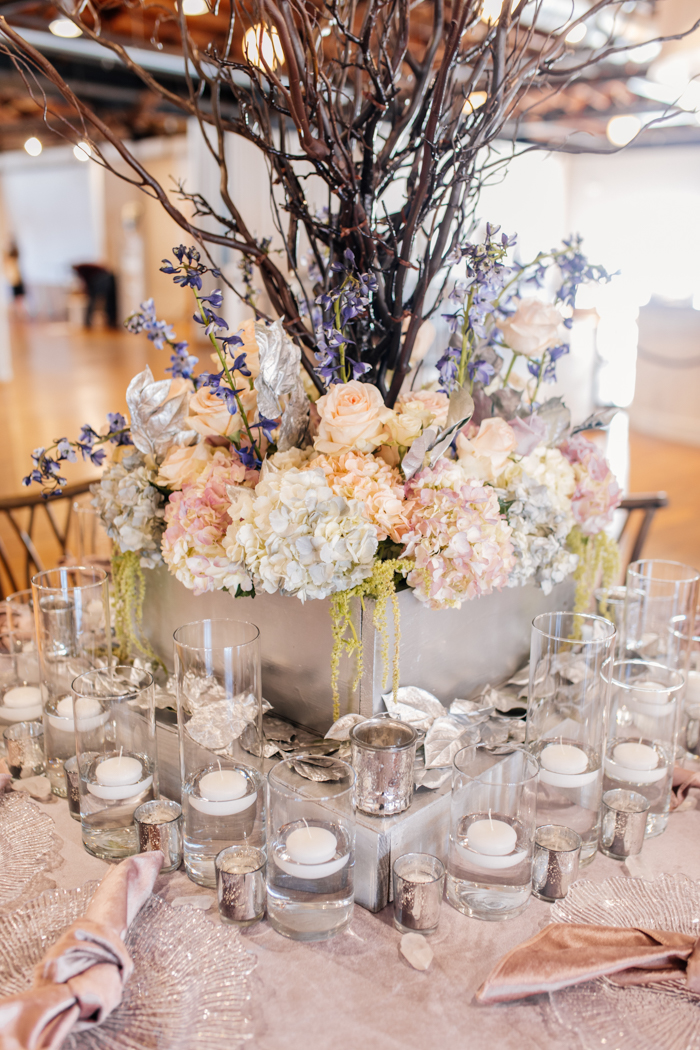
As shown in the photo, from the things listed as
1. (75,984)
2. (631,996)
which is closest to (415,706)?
(631,996)

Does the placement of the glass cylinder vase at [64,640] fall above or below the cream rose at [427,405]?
below

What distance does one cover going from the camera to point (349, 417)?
3.33 ft

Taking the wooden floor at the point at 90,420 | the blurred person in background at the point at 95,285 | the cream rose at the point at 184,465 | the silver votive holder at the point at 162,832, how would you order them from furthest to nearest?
the blurred person in background at the point at 95,285, the wooden floor at the point at 90,420, the cream rose at the point at 184,465, the silver votive holder at the point at 162,832

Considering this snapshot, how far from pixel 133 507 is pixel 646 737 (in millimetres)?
747

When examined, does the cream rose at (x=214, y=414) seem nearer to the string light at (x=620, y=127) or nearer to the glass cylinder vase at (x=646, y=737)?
the glass cylinder vase at (x=646, y=737)

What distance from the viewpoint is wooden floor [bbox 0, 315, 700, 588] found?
4520 mm

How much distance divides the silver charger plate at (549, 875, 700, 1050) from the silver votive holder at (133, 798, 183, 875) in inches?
16.1

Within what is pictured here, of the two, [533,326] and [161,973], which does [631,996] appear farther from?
[533,326]

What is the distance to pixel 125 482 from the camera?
1162 millimetres

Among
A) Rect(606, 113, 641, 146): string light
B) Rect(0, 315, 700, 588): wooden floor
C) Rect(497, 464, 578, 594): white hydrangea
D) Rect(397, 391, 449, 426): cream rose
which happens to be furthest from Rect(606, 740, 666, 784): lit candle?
Rect(606, 113, 641, 146): string light

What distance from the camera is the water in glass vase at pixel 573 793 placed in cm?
93

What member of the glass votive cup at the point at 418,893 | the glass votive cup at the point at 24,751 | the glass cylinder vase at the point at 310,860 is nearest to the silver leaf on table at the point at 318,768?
the glass cylinder vase at the point at 310,860

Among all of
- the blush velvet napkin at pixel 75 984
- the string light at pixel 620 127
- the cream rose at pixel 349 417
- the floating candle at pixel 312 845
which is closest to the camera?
the blush velvet napkin at pixel 75 984

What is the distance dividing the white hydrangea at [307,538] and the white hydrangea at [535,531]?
25cm
